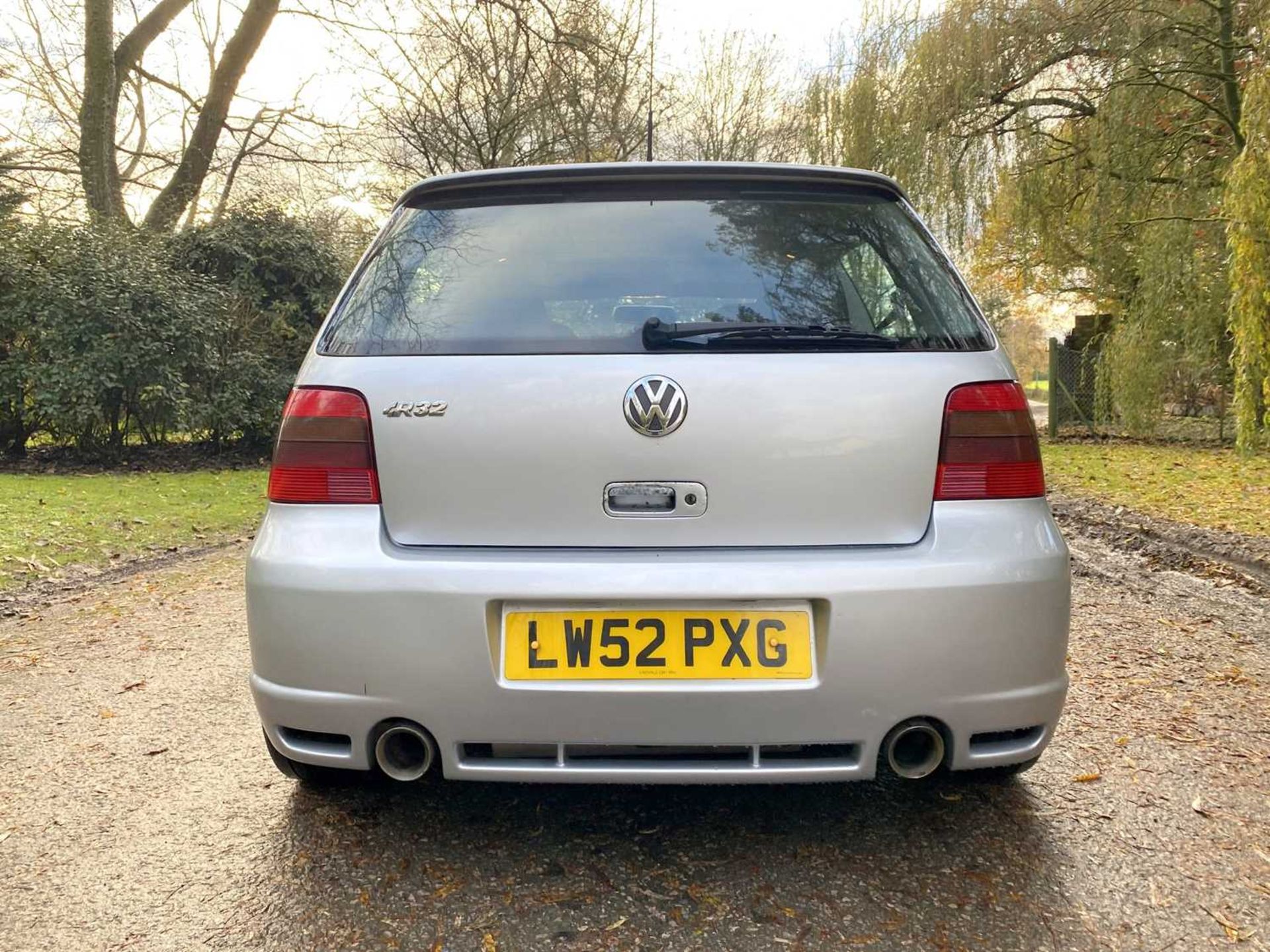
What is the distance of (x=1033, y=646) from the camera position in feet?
6.36

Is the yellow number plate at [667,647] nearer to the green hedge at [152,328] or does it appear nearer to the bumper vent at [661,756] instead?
the bumper vent at [661,756]


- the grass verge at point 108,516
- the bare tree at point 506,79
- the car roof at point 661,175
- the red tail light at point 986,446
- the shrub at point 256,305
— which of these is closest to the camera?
the red tail light at point 986,446

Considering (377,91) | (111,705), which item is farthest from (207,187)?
(111,705)

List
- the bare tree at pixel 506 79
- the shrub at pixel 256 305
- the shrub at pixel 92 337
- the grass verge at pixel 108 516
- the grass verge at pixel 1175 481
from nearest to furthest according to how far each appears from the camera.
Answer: the grass verge at pixel 108 516 → the grass verge at pixel 1175 481 → the shrub at pixel 92 337 → the shrub at pixel 256 305 → the bare tree at pixel 506 79

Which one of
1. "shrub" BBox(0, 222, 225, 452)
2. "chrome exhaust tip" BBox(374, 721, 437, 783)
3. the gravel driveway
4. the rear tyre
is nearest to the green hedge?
"shrub" BBox(0, 222, 225, 452)

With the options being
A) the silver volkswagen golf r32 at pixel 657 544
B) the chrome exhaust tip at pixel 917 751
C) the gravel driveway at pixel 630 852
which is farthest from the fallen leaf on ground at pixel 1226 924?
the chrome exhaust tip at pixel 917 751

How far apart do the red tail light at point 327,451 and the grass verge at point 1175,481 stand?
6138mm

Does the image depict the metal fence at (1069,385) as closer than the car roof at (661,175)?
No

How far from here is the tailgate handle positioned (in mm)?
1925

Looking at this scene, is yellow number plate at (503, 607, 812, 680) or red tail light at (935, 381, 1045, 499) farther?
red tail light at (935, 381, 1045, 499)

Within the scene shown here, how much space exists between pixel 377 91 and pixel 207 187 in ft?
20.4

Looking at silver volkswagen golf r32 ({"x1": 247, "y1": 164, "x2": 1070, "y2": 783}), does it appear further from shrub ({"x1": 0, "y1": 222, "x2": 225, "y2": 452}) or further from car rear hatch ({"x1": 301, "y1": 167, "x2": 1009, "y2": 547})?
shrub ({"x1": 0, "y1": 222, "x2": 225, "y2": 452})

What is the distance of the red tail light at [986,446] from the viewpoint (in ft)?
A: 6.48

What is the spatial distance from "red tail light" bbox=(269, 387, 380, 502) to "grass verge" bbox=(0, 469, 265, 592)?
395 centimetres
